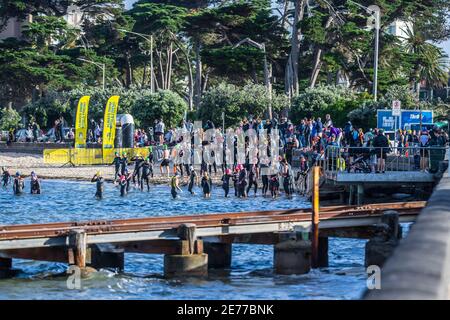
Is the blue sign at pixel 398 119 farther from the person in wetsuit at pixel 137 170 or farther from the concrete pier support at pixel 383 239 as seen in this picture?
the concrete pier support at pixel 383 239

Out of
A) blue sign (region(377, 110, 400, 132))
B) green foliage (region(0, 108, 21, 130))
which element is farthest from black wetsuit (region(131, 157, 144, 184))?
green foliage (region(0, 108, 21, 130))

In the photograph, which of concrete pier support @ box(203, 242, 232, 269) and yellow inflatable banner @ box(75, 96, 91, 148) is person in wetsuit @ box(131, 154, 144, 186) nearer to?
yellow inflatable banner @ box(75, 96, 91, 148)

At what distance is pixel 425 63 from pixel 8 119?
37853 mm

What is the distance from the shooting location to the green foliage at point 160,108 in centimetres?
7731

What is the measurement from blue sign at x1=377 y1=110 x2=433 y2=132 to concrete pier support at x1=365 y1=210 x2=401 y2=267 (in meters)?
19.4

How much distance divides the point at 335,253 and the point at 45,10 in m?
71.8

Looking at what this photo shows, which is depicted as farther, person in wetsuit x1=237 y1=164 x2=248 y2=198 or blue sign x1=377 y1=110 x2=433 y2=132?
person in wetsuit x1=237 y1=164 x2=248 y2=198

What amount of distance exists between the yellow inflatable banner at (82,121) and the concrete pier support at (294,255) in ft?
145

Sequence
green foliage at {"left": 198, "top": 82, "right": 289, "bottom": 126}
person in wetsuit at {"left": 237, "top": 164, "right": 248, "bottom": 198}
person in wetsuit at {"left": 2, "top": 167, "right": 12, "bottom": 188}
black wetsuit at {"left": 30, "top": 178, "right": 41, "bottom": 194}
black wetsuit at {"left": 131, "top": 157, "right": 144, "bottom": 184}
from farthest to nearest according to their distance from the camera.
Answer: green foliage at {"left": 198, "top": 82, "right": 289, "bottom": 126} → person in wetsuit at {"left": 2, "top": 167, "right": 12, "bottom": 188} → black wetsuit at {"left": 131, "top": 157, "right": 144, "bottom": 184} → black wetsuit at {"left": 30, "top": 178, "right": 41, "bottom": 194} → person in wetsuit at {"left": 237, "top": 164, "right": 248, "bottom": 198}

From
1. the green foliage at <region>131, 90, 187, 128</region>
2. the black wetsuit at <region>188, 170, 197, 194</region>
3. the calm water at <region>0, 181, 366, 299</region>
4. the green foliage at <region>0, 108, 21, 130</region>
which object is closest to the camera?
the calm water at <region>0, 181, 366, 299</region>

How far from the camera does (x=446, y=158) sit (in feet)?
121

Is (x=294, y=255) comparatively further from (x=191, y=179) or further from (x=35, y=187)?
(x=35, y=187)

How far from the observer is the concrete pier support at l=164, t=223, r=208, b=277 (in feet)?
84.3

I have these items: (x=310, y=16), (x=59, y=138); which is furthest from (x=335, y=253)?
(x=59, y=138)
